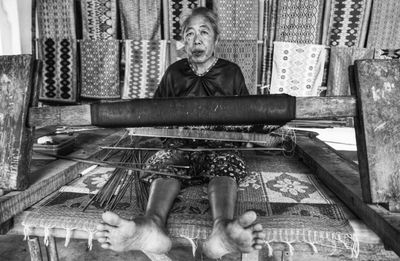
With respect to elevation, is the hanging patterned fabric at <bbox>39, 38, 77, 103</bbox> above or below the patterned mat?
above

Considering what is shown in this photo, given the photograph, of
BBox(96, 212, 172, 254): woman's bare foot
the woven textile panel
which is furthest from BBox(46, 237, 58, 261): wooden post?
BBox(96, 212, 172, 254): woman's bare foot

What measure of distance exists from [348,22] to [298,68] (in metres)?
0.85

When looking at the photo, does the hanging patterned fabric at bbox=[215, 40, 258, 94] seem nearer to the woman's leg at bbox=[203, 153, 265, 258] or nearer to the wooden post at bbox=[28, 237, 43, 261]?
the woman's leg at bbox=[203, 153, 265, 258]

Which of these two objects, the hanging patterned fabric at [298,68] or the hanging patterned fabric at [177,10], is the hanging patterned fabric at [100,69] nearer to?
the hanging patterned fabric at [177,10]

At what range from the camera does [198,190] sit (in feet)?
4.85

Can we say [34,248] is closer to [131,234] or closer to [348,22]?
[131,234]

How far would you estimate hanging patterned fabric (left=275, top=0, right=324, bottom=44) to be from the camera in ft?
13.0

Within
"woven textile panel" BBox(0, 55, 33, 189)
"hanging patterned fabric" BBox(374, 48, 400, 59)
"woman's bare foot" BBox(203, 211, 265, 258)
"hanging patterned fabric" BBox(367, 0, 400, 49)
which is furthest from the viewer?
"hanging patterned fabric" BBox(374, 48, 400, 59)

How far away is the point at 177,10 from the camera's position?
417 cm

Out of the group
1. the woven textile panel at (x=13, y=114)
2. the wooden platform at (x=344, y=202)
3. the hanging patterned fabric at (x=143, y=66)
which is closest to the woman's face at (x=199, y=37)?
the wooden platform at (x=344, y=202)

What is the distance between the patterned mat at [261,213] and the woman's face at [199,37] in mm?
1046

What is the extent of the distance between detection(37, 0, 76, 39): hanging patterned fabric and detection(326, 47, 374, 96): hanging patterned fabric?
12.0 feet

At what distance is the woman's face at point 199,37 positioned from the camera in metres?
2.11

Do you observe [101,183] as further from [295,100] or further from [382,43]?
[382,43]
